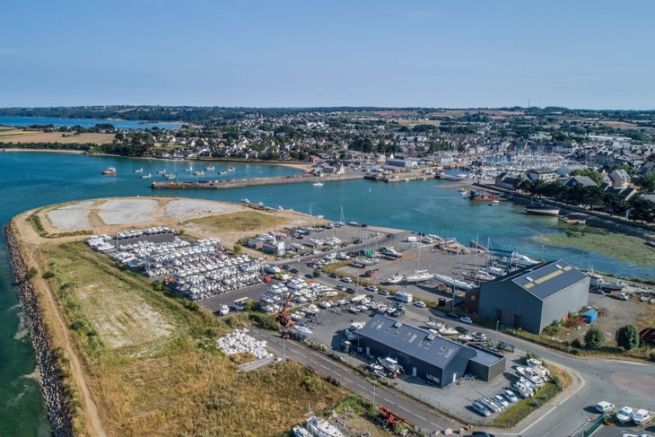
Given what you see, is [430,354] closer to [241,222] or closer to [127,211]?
[241,222]

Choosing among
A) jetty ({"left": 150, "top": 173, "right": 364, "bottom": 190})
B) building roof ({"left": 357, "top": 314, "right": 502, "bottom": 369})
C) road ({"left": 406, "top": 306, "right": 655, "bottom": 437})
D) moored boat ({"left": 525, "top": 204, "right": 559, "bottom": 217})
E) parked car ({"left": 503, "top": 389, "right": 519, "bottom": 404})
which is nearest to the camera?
road ({"left": 406, "top": 306, "right": 655, "bottom": 437})

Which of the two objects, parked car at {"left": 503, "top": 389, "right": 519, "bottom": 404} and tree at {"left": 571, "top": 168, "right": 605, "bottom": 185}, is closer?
parked car at {"left": 503, "top": 389, "right": 519, "bottom": 404}

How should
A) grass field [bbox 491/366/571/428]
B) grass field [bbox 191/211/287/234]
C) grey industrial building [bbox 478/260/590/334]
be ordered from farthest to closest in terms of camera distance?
grass field [bbox 191/211/287/234] → grey industrial building [bbox 478/260/590/334] → grass field [bbox 491/366/571/428]

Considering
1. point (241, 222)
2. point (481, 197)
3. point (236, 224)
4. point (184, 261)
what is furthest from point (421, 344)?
point (481, 197)

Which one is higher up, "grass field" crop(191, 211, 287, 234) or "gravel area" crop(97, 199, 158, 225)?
"gravel area" crop(97, 199, 158, 225)

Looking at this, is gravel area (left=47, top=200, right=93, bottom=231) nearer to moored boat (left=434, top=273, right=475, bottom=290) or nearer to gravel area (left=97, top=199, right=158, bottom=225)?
gravel area (left=97, top=199, right=158, bottom=225)

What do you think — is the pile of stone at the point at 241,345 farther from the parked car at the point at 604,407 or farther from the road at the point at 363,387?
the parked car at the point at 604,407

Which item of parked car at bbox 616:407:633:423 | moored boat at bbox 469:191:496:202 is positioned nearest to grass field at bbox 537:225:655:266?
moored boat at bbox 469:191:496:202

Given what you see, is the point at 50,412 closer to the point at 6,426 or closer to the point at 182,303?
the point at 6,426
